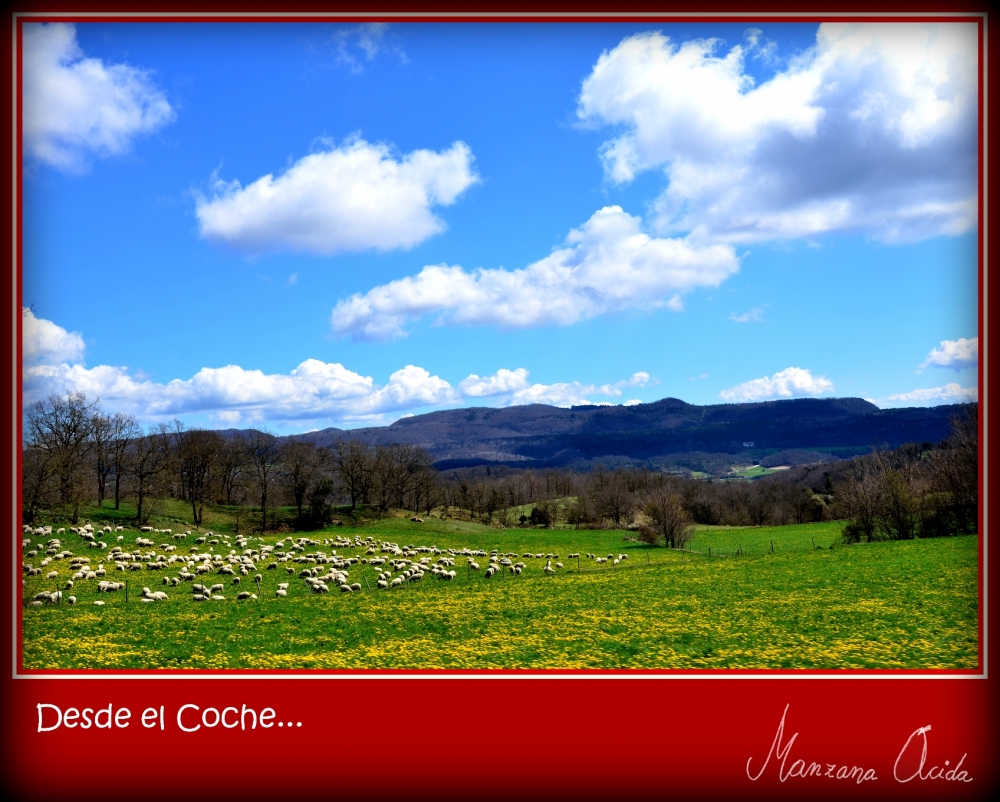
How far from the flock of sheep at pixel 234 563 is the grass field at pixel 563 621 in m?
0.66

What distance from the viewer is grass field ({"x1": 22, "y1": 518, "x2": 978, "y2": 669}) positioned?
15.1 metres

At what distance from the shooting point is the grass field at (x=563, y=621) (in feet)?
49.7

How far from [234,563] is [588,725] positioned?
30.1 m

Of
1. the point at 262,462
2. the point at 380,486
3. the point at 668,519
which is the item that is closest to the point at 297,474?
the point at 262,462

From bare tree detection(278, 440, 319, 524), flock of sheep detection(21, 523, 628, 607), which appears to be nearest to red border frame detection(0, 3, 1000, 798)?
flock of sheep detection(21, 523, 628, 607)

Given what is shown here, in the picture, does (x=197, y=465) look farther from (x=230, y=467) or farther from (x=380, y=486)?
(x=380, y=486)

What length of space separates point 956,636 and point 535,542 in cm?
4460

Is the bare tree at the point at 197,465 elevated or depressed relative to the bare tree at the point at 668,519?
elevated

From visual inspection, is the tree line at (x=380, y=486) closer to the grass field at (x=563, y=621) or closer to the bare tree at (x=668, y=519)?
the bare tree at (x=668, y=519)

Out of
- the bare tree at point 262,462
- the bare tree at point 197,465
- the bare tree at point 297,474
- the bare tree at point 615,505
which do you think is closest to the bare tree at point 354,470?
the bare tree at point 297,474

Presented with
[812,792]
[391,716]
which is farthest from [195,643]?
[812,792]

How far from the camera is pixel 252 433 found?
72938 millimetres

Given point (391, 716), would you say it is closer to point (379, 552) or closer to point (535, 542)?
point (379, 552)
